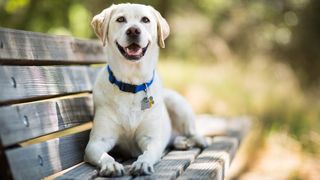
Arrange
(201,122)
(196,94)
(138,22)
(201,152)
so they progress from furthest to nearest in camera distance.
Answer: (196,94), (201,122), (201,152), (138,22)

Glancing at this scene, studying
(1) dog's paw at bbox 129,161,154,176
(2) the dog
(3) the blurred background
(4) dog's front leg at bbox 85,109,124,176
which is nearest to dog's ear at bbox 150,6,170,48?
(2) the dog

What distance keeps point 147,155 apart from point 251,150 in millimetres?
3524

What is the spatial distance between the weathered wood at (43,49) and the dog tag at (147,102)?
26.8 inches

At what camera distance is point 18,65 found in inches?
120

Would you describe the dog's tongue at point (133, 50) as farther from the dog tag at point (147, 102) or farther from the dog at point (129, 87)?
the dog tag at point (147, 102)

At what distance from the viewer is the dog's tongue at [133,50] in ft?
Result: 11.4

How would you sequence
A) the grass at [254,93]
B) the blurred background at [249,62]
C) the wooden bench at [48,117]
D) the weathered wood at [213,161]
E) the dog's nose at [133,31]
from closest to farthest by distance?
the wooden bench at [48,117]
the weathered wood at [213,161]
the dog's nose at [133,31]
the blurred background at [249,62]
the grass at [254,93]

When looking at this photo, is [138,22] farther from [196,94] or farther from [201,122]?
[196,94]

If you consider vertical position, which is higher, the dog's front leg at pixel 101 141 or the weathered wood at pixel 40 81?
the weathered wood at pixel 40 81

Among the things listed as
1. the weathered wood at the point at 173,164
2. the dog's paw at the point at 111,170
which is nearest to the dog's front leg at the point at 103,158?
the dog's paw at the point at 111,170

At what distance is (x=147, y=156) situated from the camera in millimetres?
3252

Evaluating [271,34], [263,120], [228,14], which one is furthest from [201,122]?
[228,14]

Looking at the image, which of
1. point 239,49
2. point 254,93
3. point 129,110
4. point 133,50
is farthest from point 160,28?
point 239,49

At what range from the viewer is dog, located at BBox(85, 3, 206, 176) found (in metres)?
3.46
